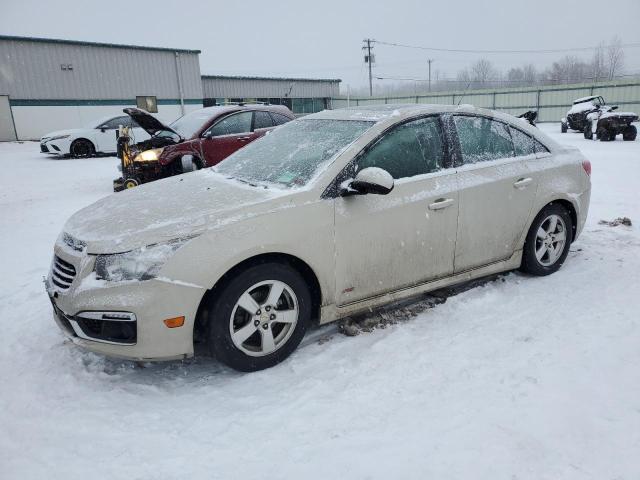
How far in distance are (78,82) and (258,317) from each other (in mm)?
27594

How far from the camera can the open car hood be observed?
752 cm

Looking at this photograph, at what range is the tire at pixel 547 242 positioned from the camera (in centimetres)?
420

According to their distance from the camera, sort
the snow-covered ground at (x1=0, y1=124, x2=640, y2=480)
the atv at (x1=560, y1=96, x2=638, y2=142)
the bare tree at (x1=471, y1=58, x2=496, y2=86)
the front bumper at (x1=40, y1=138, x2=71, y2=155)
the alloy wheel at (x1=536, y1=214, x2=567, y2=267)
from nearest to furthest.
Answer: the snow-covered ground at (x1=0, y1=124, x2=640, y2=480) → the alloy wheel at (x1=536, y1=214, x2=567, y2=267) → the front bumper at (x1=40, y1=138, x2=71, y2=155) → the atv at (x1=560, y1=96, x2=638, y2=142) → the bare tree at (x1=471, y1=58, x2=496, y2=86)

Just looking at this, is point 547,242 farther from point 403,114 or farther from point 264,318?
point 264,318

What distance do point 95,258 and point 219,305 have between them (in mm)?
777

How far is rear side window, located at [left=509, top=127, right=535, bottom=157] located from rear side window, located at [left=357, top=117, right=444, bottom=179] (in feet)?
2.93

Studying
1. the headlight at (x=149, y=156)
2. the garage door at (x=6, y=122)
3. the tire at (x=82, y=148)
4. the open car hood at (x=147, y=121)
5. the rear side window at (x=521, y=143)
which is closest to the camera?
the rear side window at (x=521, y=143)

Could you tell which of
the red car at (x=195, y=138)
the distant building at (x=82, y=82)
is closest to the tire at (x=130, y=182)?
the red car at (x=195, y=138)

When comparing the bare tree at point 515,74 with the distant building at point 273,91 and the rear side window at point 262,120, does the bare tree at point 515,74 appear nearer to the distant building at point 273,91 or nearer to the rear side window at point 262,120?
Result: the distant building at point 273,91

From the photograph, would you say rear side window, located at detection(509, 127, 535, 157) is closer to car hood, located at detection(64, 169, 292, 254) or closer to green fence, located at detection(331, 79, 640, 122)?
car hood, located at detection(64, 169, 292, 254)

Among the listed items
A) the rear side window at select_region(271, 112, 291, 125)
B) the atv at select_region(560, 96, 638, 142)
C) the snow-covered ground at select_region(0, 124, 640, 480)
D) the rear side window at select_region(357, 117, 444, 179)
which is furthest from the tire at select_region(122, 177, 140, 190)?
the atv at select_region(560, 96, 638, 142)

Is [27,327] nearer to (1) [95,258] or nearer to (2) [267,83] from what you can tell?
(1) [95,258]

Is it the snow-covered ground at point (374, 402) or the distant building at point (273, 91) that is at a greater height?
the distant building at point (273, 91)

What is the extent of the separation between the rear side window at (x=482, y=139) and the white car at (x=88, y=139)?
1342 cm
